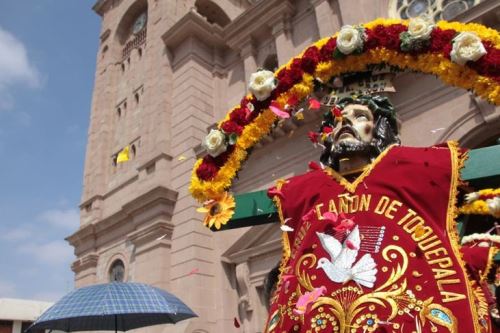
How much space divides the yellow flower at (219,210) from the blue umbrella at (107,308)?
3538mm

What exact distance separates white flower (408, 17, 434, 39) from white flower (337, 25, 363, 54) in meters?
0.42

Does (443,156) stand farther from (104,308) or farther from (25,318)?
(25,318)

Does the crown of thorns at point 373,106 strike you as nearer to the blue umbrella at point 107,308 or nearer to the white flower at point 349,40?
the white flower at point 349,40

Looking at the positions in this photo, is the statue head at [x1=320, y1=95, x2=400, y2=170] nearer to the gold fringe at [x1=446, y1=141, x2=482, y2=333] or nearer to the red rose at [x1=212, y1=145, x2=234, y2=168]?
the gold fringe at [x1=446, y1=141, x2=482, y2=333]

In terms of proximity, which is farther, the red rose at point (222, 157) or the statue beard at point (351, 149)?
the red rose at point (222, 157)

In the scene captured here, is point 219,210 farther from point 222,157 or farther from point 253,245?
point 253,245

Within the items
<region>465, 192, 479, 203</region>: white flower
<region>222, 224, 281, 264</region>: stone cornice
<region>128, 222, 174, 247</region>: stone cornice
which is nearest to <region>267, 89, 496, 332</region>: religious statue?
<region>465, 192, 479, 203</region>: white flower

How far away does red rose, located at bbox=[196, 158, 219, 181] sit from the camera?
4.38 metres

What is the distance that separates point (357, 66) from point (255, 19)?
1161cm

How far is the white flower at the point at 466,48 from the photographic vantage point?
3535mm

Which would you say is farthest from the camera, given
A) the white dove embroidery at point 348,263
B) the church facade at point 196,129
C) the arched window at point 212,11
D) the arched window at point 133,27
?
the arched window at point 133,27

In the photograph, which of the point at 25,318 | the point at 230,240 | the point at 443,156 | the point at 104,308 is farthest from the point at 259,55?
the point at 25,318

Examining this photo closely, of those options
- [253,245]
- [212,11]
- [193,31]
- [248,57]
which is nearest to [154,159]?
[248,57]

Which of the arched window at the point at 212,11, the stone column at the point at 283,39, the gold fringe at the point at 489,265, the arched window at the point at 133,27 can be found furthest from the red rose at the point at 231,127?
the arched window at the point at 133,27
